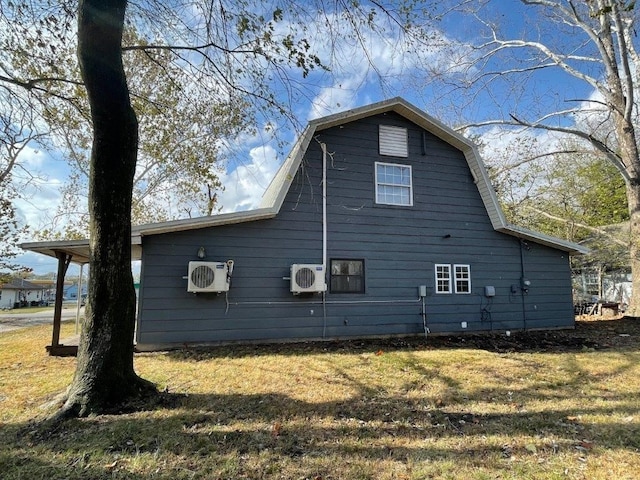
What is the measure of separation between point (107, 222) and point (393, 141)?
7.06 metres

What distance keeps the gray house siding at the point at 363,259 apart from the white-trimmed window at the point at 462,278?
0.49 feet

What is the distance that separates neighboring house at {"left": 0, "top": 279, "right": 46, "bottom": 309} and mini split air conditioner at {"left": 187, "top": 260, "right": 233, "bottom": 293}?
40306 millimetres

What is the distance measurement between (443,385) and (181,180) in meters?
15.1

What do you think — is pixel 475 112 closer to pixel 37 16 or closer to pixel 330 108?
pixel 330 108

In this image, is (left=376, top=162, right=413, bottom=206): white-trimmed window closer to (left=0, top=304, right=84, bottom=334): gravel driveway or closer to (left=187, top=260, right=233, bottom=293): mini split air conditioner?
(left=187, top=260, right=233, bottom=293): mini split air conditioner

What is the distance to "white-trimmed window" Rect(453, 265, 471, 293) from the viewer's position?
9258 millimetres

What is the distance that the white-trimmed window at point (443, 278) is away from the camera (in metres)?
9.12

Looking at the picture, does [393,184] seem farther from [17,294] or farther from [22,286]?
[17,294]

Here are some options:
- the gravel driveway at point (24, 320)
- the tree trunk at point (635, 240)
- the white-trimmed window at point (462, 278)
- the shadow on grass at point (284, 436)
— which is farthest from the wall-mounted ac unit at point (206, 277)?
the tree trunk at point (635, 240)

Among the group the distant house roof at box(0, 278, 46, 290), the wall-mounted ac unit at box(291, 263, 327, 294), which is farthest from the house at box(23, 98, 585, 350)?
the distant house roof at box(0, 278, 46, 290)

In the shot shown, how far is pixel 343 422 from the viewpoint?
12.0 ft

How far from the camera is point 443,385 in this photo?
4.91 m

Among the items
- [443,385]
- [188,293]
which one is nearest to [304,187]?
[188,293]

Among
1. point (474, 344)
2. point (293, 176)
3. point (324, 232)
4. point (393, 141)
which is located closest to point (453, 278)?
point (474, 344)
